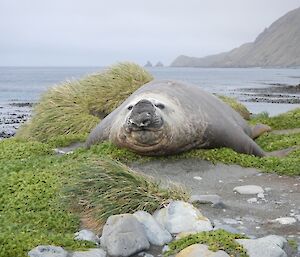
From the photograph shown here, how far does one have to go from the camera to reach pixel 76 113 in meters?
14.5

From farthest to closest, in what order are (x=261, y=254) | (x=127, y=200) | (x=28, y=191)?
1. (x=28, y=191)
2. (x=127, y=200)
3. (x=261, y=254)

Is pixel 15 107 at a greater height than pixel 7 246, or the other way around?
pixel 7 246

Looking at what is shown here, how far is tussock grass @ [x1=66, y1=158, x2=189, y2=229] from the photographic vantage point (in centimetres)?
666

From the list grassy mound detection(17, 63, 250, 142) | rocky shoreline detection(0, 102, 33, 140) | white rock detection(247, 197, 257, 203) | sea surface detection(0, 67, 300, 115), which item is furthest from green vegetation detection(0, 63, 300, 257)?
rocky shoreline detection(0, 102, 33, 140)

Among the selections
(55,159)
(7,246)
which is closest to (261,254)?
(7,246)

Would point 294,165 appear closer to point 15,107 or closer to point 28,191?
point 28,191

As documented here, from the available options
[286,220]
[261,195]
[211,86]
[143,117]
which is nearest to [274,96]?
[211,86]

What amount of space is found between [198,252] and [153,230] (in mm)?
784

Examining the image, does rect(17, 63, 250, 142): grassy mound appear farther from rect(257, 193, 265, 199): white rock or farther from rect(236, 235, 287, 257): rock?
rect(236, 235, 287, 257): rock

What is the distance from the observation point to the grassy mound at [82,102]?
14.1 meters

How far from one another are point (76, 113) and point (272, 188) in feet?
24.3

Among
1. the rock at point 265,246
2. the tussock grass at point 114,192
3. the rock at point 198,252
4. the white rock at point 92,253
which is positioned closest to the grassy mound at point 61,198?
the tussock grass at point 114,192

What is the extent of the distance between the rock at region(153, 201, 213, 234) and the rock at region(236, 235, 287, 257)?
25.6 inches

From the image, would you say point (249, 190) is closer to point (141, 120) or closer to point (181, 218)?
point (181, 218)
